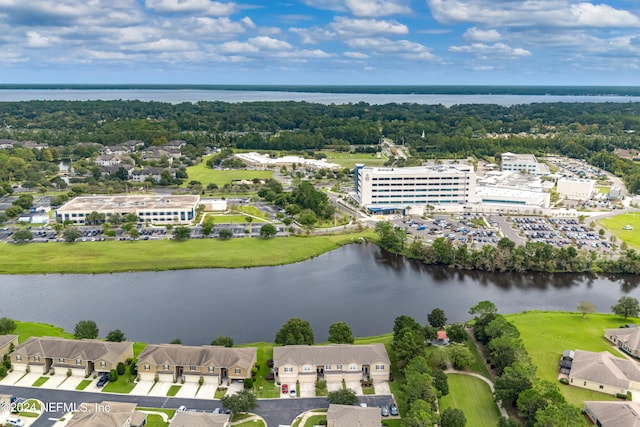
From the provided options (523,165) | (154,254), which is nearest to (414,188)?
(154,254)

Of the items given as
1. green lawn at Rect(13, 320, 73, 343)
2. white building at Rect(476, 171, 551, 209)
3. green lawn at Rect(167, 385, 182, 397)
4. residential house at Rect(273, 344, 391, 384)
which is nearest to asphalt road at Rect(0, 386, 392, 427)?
green lawn at Rect(167, 385, 182, 397)

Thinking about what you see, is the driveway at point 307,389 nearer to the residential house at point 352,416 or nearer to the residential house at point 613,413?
the residential house at point 352,416

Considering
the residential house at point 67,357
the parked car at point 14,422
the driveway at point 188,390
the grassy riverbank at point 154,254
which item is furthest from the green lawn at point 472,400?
the grassy riverbank at point 154,254

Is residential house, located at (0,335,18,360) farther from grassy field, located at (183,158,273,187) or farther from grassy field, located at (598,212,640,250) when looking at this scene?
grassy field, located at (598,212,640,250)

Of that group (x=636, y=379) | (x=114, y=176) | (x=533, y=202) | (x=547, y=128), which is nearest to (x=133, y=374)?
(x=636, y=379)

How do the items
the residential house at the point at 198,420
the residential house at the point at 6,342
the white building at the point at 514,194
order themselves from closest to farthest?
the residential house at the point at 198,420 → the residential house at the point at 6,342 → the white building at the point at 514,194

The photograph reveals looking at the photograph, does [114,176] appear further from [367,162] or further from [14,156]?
[367,162]
